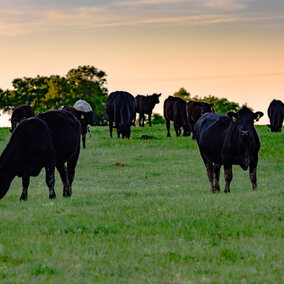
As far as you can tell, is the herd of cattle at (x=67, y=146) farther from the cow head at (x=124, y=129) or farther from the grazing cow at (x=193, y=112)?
the cow head at (x=124, y=129)

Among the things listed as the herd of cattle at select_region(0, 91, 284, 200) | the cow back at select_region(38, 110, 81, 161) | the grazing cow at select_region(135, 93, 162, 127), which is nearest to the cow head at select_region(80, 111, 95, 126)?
the herd of cattle at select_region(0, 91, 284, 200)

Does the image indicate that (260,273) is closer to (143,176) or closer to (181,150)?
(143,176)

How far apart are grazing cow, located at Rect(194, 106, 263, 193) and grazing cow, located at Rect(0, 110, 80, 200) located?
3962 mm

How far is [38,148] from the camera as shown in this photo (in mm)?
14508

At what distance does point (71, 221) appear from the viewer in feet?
39.2

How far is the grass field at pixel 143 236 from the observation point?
8500mm

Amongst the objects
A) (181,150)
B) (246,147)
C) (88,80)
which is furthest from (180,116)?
(88,80)

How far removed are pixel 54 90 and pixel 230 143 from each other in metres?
80.8

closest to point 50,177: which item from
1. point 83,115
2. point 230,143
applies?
point 230,143

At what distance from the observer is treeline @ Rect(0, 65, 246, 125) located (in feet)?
309

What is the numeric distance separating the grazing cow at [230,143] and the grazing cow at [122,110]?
19226 mm

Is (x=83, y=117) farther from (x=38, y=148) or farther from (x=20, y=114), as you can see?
(x=38, y=148)

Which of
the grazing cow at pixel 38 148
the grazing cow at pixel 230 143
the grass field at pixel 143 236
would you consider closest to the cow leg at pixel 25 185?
the grazing cow at pixel 38 148

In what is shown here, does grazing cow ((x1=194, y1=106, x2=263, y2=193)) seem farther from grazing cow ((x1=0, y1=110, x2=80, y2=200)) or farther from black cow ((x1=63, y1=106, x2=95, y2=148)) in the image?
black cow ((x1=63, y1=106, x2=95, y2=148))
